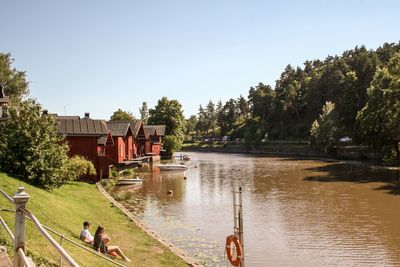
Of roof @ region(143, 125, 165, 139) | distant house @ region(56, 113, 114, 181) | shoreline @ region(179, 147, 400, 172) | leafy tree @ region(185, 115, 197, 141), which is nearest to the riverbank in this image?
shoreline @ region(179, 147, 400, 172)

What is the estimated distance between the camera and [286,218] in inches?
1186

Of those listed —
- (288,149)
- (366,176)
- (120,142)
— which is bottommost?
(366,176)

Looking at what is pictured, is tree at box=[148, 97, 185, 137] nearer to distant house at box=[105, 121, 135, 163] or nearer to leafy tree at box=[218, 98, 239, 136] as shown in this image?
distant house at box=[105, 121, 135, 163]

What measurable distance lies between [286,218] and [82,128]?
24.7 meters

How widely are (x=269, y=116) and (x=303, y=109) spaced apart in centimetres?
1088

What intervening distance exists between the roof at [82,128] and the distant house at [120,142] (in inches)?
499

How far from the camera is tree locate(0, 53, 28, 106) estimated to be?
65.1 meters

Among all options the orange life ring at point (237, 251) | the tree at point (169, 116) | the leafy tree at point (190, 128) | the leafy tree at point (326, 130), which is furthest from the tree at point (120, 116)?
the orange life ring at point (237, 251)

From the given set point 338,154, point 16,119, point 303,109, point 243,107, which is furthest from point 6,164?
point 243,107

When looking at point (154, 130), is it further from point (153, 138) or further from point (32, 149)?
point (32, 149)

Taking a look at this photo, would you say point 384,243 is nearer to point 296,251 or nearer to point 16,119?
point 296,251

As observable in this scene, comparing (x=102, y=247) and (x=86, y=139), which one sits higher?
(x=86, y=139)

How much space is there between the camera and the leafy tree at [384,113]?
58969mm

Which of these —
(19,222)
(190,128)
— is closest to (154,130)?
(19,222)
